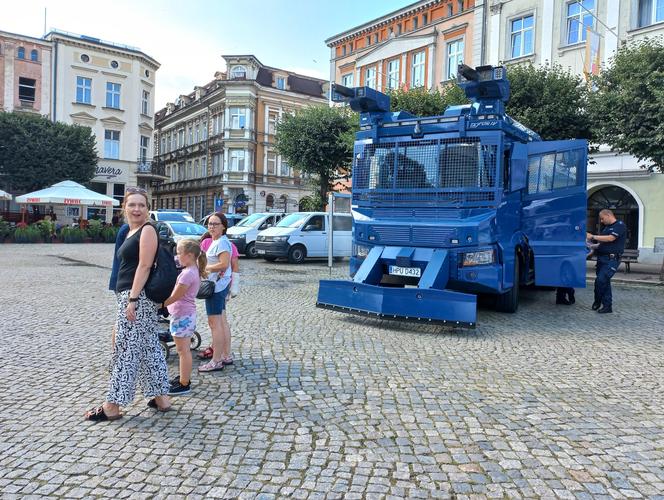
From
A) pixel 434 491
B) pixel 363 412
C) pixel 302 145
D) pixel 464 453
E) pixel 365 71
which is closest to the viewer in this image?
pixel 434 491

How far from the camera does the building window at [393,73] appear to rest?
33.4 m

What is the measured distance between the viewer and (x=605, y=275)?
973 cm

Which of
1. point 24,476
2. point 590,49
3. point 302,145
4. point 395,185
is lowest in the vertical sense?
point 24,476

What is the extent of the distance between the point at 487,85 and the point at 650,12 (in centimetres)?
1780

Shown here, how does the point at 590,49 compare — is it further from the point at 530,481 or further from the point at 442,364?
the point at 530,481

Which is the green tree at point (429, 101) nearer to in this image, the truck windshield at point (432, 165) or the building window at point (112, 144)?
the truck windshield at point (432, 165)

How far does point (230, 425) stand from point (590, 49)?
1988 cm

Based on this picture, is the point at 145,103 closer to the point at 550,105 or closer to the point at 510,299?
the point at 550,105

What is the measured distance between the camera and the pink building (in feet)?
135

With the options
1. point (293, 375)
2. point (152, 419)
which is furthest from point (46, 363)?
point (293, 375)

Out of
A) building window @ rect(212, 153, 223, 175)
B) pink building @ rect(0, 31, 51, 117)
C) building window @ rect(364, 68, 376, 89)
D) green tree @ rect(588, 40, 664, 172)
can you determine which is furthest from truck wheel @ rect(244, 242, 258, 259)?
building window @ rect(212, 153, 223, 175)

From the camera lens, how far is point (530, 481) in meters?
3.29

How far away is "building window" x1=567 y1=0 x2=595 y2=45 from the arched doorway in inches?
260

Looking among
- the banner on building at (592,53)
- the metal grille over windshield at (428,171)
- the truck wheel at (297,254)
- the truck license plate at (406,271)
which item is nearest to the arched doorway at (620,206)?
the banner on building at (592,53)
